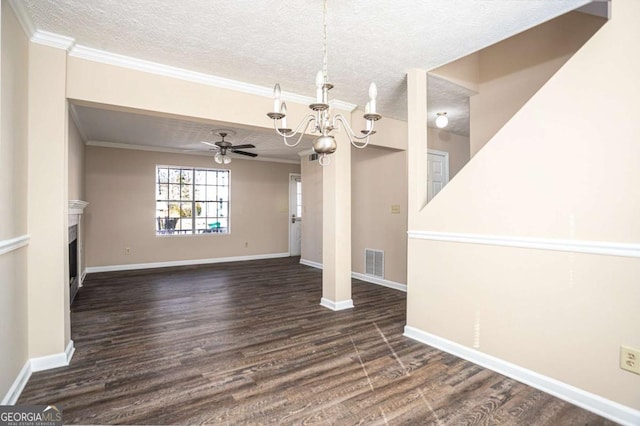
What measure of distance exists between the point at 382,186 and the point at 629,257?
12.0ft

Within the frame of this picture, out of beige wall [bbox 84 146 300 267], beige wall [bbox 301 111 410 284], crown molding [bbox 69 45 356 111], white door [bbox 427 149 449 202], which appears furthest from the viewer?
beige wall [bbox 84 146 300 267]

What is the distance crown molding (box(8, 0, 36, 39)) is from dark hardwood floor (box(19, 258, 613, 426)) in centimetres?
248

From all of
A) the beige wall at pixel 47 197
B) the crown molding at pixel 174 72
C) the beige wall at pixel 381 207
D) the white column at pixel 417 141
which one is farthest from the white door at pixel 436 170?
the beige wall at pixel 47 197

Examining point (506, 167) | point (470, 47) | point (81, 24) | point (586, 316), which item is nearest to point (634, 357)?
point (586, 316)

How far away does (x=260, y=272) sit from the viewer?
6473 millimetres

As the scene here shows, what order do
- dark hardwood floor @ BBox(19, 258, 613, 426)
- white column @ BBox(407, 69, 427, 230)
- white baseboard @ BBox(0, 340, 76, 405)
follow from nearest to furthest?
dark hardwood floor @ BBox(19, 258, 613, 426) < white baseboard @ BBox(0, 340, 76, 405) < white column @ BBox(407, 69, 427, 230)

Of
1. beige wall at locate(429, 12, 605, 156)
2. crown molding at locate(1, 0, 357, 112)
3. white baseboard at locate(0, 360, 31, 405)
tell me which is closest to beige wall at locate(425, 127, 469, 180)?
beige wall at locate(429, 12, 605, 156)

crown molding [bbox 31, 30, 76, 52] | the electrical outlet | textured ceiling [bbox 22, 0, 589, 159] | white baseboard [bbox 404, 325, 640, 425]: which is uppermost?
textured ceiling [bbox 22, 0, 589, 159]

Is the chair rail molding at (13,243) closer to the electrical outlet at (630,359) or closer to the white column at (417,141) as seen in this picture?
the white column at (417,141)

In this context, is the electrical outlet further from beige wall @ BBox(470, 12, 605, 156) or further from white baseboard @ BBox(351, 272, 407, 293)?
white baseboard @ BBox(351, 272, 407, 293)

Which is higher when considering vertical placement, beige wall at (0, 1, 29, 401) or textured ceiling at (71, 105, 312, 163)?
textured ceiling at (71, 105, 312, 163)

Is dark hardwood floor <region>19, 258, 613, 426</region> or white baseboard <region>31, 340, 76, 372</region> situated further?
white baseboard <region>31, 340, 76, 372</region>

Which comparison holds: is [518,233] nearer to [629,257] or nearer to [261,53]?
[629,257]

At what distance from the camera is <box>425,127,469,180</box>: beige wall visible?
215 inches
